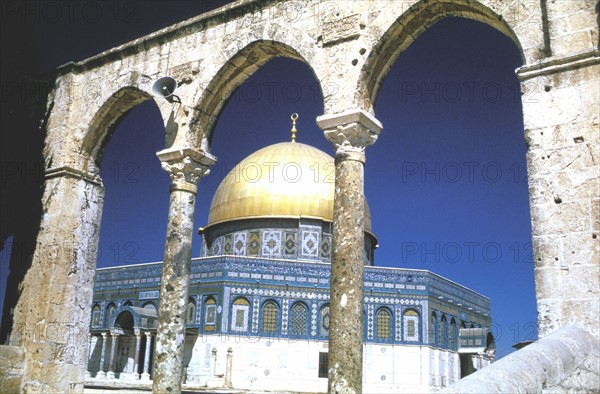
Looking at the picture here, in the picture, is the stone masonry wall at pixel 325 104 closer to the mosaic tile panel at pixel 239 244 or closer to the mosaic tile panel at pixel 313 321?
the mosaic tile panel at pixel 313 321

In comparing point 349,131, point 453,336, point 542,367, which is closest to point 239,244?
point 453,336

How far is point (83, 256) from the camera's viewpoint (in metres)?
8.87

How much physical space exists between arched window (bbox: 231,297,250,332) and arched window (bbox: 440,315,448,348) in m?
7.51

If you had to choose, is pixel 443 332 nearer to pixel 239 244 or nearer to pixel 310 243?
pixel 310 243

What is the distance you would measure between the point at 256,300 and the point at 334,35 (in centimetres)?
1626

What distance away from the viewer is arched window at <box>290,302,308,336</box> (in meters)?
22.2

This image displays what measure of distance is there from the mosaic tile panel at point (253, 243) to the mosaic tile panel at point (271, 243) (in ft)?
0.82

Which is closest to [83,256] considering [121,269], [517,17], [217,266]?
[517,17]

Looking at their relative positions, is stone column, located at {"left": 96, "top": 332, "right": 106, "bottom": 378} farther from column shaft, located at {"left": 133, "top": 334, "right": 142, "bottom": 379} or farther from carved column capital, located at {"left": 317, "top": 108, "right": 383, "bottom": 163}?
carved column capital, located at {"left": 317, "top": 108, "right": 383, "bottom": 163}

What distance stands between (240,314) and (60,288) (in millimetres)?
13795

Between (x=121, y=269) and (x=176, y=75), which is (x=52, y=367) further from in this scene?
(x=121, y=269)

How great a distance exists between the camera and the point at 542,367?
397cm

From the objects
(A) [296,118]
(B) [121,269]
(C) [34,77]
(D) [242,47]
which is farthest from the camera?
(A) [296,118]

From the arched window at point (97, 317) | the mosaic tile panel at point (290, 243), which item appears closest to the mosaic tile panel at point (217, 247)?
the mosaic tile panel at point (290, 243)
